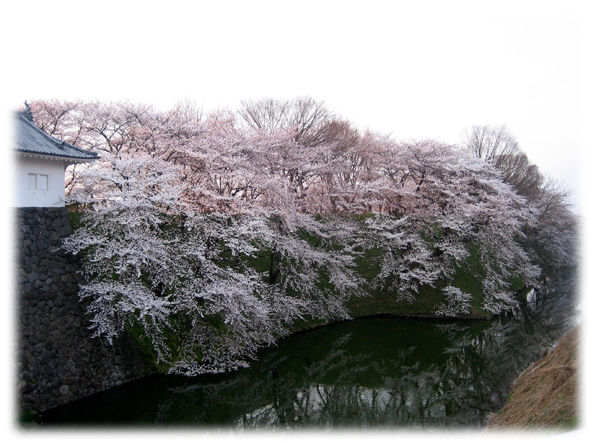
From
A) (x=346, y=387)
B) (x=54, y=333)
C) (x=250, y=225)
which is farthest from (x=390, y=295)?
(x=54, y=333)

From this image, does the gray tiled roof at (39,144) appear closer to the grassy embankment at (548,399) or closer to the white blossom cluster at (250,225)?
the white blossom cluster at (250,225)

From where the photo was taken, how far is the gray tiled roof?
12.4 meters

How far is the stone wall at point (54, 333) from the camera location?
1059 centimetres

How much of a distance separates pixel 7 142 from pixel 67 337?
572cm

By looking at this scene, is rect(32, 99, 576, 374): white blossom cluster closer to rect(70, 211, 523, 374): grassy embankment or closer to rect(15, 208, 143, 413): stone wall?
rect(70, 211, 523, 374): grassy embankment

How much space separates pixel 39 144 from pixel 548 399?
14939 mm

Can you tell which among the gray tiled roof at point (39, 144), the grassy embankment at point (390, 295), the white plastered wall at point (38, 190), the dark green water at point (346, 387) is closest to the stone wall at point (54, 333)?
the white plastered wall at point (38, 190)

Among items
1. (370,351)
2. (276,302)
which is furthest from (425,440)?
(276,302)

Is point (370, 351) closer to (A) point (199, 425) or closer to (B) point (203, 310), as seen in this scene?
(B) point (203, 310)

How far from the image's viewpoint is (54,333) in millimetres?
11367

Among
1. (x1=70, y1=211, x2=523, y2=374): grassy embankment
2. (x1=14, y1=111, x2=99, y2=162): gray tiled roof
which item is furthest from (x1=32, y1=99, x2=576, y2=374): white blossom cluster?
(x1=14, y1=111, x2=99, y2=162): gray tiled roof

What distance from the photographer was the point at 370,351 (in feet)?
54.0

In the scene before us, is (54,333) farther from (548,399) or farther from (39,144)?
(548,399)

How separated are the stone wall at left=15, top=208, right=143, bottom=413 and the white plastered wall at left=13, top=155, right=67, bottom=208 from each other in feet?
1.10
